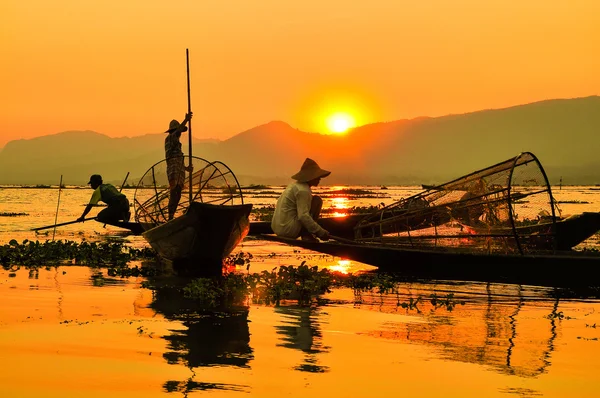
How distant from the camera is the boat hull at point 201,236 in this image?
49.5 ft

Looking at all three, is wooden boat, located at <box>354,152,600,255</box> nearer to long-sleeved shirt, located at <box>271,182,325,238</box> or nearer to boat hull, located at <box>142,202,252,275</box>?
long-sleeved shirt, located at <box>271,182,325,238</box>

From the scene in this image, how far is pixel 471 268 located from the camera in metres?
15.0

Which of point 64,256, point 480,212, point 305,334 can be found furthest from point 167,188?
point 305,334

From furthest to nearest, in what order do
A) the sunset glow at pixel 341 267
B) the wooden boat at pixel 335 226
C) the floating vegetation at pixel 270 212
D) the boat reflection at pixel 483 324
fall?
the floating vegetation at pixel 270 212
the wooden boat at pixel 335 226
the sunset glow at pixel 341 267
the boat reflection at pixel 483 324

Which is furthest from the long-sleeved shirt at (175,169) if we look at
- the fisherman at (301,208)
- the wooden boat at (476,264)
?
the fisherman at (301,208)

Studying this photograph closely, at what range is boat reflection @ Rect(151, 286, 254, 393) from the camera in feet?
24.4

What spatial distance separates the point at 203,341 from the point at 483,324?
3.74 m

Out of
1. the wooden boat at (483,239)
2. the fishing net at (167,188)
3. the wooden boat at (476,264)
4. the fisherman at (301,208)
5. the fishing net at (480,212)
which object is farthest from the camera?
the fishing net at (167,188)

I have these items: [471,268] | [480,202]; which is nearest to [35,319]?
[471,268]

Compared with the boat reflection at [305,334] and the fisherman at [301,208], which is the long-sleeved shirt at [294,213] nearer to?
the fisherman at [301,208]

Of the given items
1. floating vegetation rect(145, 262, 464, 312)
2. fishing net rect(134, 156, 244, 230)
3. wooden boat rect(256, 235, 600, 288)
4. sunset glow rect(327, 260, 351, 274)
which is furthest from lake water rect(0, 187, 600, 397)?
fishing net rect(134, 156, 244, 230)

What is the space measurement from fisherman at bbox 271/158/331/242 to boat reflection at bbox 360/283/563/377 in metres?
2.08

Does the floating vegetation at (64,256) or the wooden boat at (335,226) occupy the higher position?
the wooden boat at (335,226)

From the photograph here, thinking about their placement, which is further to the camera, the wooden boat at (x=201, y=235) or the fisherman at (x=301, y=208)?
the wooden boat at (x=201, y=235)
